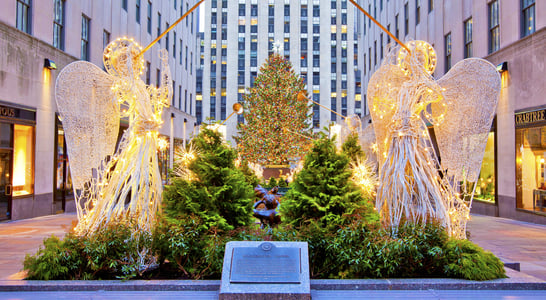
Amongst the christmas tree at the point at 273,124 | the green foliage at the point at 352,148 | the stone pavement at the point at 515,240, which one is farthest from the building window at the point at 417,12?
the stone pavement at the point at 515,240

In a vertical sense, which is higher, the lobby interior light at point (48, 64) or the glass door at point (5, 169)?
the lobby interior light at point (48, 64)

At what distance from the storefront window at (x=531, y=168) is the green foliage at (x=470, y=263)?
29.5ft

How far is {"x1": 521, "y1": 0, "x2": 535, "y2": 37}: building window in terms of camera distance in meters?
13.7

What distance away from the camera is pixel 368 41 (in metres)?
35.6

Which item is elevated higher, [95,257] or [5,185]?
[5,185]

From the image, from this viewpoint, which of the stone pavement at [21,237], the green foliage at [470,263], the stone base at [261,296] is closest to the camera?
the stone base at [261,296]

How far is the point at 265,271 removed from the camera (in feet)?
17.8

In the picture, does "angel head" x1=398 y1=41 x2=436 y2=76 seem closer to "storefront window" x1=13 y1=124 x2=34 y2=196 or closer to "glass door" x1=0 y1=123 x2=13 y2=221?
"glass door" x1=0 y1=123 x2=13 y2=221

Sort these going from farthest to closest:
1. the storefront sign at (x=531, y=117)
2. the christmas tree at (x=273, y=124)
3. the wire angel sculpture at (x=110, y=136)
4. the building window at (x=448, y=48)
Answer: the christmas tree at (x=273, y=124)
the building window at (x=448, y=48)
the storefront sign at (x=531, y=117)
the wire angel sculpture at (x=110, y=136)

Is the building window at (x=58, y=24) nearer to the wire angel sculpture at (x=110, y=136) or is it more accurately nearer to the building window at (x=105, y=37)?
the building window at (x=105, y=37)

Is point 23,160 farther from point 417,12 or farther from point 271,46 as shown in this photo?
point 271,46

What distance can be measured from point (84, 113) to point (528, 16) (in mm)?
14741

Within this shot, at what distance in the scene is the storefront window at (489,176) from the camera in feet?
53.5

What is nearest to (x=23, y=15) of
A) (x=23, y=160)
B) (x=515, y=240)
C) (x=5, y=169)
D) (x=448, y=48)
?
(x=23, y=160)
